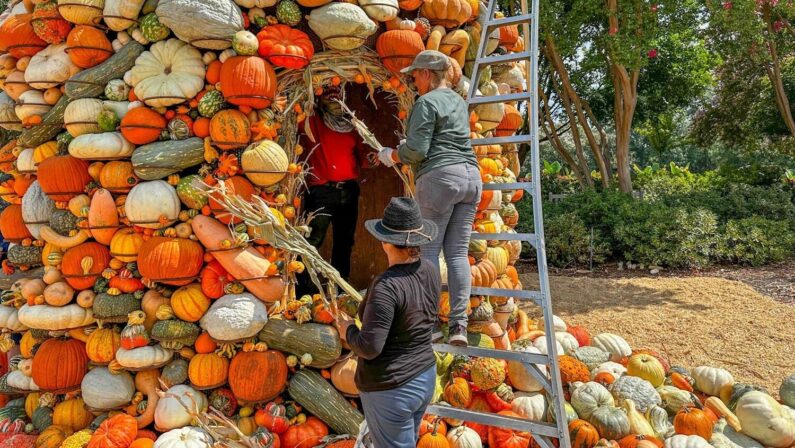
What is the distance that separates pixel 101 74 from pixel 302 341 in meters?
2.54

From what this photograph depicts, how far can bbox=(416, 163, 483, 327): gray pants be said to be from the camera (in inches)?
139

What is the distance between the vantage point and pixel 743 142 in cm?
1772

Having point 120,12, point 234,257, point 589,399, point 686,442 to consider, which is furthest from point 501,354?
point 120,12

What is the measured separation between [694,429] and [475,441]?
160 cm

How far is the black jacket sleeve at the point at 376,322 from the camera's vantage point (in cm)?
245

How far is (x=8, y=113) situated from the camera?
14.9ft

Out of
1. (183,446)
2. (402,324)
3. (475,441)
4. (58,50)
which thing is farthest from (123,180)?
(475,441)

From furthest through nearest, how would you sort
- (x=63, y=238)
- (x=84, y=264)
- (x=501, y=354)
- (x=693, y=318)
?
(x=693, y=318) < (x=63, y=238) < (x=84, y=264) < (x=501, y=354)

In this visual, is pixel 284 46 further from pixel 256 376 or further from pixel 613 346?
pixel 613 346

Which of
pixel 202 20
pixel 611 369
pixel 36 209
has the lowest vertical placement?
pixel 611 369

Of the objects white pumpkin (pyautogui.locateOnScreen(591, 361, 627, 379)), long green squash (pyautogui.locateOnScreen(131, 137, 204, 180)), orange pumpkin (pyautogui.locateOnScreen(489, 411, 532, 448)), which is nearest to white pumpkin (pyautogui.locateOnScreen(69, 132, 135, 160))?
long green squash (pyautogui.locateOnScreen(131, 137, 204, 180))

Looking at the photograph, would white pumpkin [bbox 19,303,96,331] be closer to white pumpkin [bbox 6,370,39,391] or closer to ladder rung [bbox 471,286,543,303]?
white pumpkin [bbox 6,370,39,391]

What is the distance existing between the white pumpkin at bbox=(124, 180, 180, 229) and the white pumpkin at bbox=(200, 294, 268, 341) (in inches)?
28.6

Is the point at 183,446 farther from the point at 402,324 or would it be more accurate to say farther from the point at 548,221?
the point at 548,221
